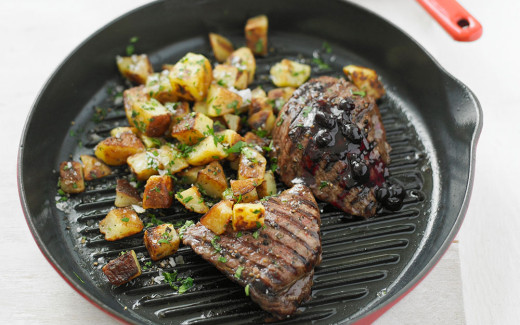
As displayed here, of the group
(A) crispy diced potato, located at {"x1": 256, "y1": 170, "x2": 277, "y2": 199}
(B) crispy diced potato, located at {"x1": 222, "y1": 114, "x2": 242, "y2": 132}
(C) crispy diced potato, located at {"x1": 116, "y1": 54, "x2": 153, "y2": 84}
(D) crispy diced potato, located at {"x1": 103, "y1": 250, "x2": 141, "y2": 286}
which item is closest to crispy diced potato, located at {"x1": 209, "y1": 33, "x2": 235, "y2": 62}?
(C) crispy diced potato, located at {"x1": 116, "y1": 54, "x2": 153, "y2": 84}

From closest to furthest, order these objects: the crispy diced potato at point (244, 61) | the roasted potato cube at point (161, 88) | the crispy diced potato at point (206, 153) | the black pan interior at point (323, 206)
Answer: the black pan interior at point (323, 206)
the crispy diced potato at point (206, 153)
the roasted potato cube at point (161, 88)
the crispy diced potato at point (244, 61)

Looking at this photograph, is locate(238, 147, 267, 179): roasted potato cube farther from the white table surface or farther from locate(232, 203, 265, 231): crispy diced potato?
the white table surface

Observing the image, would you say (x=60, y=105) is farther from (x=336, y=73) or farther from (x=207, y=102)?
(x=336, y=73)

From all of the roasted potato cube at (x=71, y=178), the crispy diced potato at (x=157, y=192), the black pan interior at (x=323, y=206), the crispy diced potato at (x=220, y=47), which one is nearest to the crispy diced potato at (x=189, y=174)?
the crispy diced potato at (x=157, y=192)

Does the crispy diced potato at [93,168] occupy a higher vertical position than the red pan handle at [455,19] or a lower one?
lower

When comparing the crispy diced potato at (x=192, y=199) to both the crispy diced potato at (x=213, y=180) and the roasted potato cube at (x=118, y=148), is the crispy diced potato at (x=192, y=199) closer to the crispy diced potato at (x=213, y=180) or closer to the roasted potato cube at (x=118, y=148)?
the crispy diced potato at (x=213, y=180)

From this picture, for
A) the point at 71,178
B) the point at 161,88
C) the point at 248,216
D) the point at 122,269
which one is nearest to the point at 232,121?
the point at 161,88

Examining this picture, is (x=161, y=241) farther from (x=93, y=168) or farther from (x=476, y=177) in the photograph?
(x=476, y=177)
